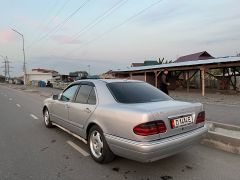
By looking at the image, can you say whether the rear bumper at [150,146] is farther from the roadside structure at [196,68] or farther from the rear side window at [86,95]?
the roadside structure at [196,68]

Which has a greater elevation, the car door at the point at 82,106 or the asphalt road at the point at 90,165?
the car door at the point at 82,106

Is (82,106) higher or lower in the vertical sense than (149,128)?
higher

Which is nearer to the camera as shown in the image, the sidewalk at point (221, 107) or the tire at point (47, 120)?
the tire at point (47, 120)

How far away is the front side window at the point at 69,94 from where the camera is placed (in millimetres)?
6182

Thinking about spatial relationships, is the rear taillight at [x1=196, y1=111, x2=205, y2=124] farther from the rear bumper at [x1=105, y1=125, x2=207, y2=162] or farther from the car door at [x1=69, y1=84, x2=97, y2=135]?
the car door at [x1=69, y1=84, x2=97, y2=135]

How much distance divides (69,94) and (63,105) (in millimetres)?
319

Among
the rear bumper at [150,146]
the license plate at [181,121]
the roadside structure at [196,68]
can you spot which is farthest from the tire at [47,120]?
the roadside structure at [196,68]

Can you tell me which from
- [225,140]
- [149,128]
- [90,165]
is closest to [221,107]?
[225,140]

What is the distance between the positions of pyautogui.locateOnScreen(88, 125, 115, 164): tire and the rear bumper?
0.22 metres

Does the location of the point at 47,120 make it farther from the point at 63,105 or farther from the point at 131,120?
the point at 131,120

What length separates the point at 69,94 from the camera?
21.1 ft

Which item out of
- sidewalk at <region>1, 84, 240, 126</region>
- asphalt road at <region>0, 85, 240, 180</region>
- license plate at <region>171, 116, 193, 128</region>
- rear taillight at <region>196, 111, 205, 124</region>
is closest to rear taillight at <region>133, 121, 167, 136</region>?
license plate at <region>171, 116, 193, 128</region>

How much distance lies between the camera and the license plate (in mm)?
4273

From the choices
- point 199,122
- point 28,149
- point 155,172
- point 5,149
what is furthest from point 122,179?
point 5,149
